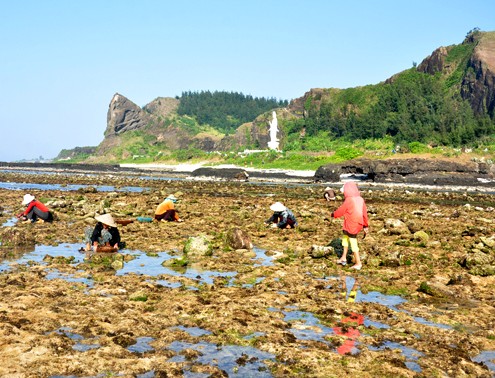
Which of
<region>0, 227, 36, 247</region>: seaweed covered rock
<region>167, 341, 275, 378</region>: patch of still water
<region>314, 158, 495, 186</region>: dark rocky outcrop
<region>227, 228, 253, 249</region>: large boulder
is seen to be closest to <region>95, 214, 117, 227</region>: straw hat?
<region>0, 227, 36, 247</region>: seaweed covered rock

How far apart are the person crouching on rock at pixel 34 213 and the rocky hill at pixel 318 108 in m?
94.5

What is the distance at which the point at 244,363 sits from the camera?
7.37 m

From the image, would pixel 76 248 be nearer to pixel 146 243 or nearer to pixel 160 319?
pixel 146 243

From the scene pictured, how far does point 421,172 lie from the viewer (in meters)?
67.6

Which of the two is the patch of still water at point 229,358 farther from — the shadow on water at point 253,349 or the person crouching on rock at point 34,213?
the person crouching on rock at point 34,213

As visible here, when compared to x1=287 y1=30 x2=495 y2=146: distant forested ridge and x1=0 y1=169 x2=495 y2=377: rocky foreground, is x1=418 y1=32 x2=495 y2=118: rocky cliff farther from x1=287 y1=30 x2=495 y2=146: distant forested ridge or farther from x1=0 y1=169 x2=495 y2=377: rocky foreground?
x1=0 y1=169 x2=495 y2=377: rocky foreground

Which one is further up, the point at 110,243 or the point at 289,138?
the point at 289,138

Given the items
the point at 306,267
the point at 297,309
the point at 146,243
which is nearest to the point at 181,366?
the point at 297,309

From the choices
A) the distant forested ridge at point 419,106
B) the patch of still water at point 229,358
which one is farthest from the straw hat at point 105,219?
the distant forested ridge at point 419,106

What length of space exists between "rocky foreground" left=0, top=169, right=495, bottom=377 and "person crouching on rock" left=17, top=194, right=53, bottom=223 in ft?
9.93

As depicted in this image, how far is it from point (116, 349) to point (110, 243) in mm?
8623

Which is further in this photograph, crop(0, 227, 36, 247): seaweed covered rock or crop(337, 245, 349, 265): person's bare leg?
crop(0, 227, 36, 247): seaweed covered rock

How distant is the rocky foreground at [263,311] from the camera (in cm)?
726

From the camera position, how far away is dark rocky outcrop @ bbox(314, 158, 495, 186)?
211 ft
